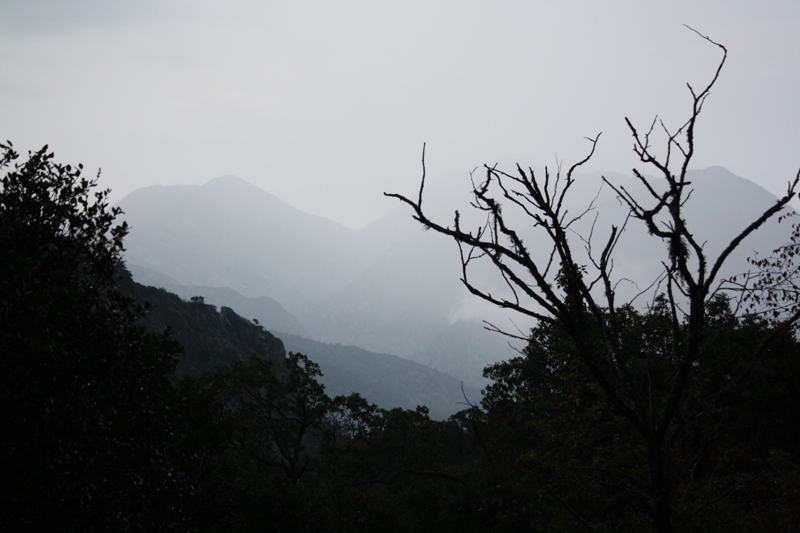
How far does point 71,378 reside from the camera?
832cm

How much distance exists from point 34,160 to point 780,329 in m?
13.1

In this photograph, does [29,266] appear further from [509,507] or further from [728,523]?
[509,507]

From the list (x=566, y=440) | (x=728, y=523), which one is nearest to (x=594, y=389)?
(x=566, y=440)

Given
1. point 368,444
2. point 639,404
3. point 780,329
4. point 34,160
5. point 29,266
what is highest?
point 34,160

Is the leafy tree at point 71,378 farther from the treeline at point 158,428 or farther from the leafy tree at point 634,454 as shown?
the leafy tree at point 634,454

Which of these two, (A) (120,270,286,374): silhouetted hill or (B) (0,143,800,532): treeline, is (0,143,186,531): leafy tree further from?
(A) (120,270,286,374): silhouetted hill

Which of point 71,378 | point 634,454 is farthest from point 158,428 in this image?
point 634,454

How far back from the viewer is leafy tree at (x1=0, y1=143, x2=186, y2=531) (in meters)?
7.32

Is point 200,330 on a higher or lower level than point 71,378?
lower

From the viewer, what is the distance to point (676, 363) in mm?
4035

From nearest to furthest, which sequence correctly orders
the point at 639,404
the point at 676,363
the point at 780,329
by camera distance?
the point at 780,329 < the point at 639,404 < the point at 676,363

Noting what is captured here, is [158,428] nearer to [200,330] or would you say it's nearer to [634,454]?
[634,454]

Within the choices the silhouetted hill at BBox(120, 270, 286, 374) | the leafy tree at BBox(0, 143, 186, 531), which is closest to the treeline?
the leafy tree at BBox(0, 143, 186, 531)

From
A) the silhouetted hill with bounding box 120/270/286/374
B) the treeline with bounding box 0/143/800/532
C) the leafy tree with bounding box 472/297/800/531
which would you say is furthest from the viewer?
the silhouetted hill with bounding box 120/270/286/374
